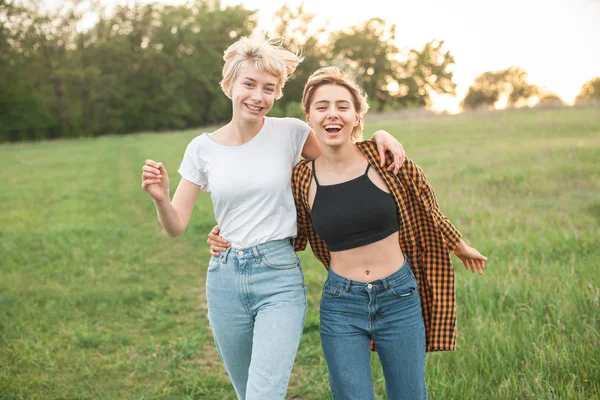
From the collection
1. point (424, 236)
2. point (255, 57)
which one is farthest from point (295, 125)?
point (424, 236)

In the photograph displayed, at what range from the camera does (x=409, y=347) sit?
9.20ft

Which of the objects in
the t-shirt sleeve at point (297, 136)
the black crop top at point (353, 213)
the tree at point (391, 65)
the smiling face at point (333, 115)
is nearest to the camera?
the black crop top at point (353, 213)

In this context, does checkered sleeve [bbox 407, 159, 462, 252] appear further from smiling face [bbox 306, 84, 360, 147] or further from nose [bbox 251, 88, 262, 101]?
nose [bbox 251, 88, 262, 101]

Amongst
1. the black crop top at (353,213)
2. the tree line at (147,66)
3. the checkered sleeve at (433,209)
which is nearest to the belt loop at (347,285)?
the black crop top at (353,213)

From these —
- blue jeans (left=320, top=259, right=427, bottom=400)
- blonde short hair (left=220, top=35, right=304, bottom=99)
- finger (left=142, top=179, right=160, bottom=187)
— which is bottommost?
blue jeans (left=320, top=259, right=427, bottom=400)

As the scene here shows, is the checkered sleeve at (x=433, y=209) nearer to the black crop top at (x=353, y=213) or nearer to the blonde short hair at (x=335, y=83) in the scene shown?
the black crop top at (x=353, y=213)

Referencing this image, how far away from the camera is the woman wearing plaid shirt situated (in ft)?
9.20

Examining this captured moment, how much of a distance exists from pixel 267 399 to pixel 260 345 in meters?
0.25

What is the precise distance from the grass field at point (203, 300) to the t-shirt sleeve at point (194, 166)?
1.90m

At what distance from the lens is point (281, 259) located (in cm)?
291

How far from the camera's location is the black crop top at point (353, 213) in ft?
9.23

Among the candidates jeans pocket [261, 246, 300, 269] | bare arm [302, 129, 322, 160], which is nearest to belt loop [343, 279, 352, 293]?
jeans pocket [261, 246, 300, 269]

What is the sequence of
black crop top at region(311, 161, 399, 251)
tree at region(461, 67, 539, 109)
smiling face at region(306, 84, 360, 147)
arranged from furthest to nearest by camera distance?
tree at region(461, 67, 539, 109) < smiling face at region(306, 84, 360, 147) < black crop top at region(311, 161, 399, 251)

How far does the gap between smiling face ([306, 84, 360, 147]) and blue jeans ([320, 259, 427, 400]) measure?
2.40 ft
